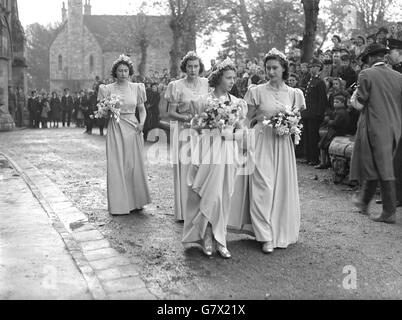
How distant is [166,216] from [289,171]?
7.60 ft

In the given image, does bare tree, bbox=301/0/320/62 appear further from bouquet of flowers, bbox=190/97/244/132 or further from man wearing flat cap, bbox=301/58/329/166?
bouquet of flowers, bbox=190/97/244/132

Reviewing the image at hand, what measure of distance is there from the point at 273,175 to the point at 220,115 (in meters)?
1.04

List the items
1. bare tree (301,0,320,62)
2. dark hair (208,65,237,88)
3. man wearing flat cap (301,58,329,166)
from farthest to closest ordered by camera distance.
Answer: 1. bare tree (301,0,320,62)
2. man wearing flat cap (301,58,329,166)
3. dark hair (208,65,237,88)

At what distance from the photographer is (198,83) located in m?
7.09

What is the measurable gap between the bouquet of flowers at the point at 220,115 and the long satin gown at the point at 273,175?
21.2 inches

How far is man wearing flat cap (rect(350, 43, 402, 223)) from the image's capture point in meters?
7.38

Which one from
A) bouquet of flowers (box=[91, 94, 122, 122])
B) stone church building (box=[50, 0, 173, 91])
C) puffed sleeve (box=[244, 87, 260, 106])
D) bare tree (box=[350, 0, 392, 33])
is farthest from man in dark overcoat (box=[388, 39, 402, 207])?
stone church building (box=[50, 0, 173, 91])

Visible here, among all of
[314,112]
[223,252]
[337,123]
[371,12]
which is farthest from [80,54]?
[223,252]

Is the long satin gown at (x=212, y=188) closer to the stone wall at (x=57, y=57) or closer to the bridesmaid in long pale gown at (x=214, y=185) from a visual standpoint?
the bridesmaid in long pale gown at (x=214, y=185)

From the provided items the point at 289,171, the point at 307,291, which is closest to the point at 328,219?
the point at 289,171

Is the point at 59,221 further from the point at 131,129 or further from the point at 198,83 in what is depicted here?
the point at 198,83

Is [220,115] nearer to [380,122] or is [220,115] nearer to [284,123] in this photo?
[284,123]

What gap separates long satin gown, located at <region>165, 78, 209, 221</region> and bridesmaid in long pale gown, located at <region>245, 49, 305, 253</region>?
947 mm

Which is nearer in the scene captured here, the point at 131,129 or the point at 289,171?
the point at 289,171
